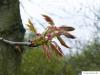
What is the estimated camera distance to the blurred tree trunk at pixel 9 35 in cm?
363

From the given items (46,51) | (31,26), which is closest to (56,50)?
(46,51)

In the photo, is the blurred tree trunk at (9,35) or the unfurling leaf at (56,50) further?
the blurred tree trunk at (9,35)

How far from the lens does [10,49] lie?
360cm

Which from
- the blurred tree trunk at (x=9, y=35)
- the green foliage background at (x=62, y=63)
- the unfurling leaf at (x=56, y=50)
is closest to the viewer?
the unfurling leaf at (x=56, y=50)

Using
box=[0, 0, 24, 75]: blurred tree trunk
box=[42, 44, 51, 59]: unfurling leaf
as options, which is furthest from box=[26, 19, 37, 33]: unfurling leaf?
box=[0, 0, 24, 75]: blurred tree trunk

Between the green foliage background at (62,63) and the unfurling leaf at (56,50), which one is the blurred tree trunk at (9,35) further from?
the green foliage background at (62,63)

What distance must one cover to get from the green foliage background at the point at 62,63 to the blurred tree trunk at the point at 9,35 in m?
4.51

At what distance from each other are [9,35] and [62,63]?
22.1ft

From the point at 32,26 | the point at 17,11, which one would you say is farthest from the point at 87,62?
the point at 32,26

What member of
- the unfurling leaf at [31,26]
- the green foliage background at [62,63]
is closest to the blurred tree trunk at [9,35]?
the unfurling leaf at [31,26]

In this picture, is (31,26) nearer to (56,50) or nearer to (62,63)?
(56,50)

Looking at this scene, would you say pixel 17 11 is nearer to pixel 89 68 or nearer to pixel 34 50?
pixel 34 50

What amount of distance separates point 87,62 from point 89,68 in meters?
0.51

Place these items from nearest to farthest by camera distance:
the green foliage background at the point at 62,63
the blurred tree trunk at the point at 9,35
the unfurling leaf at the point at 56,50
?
the unfurling leaf at the point at 56,50 → the blurred tree trunk at the point at 9,35 → the green foliage background at the point at 62,63
